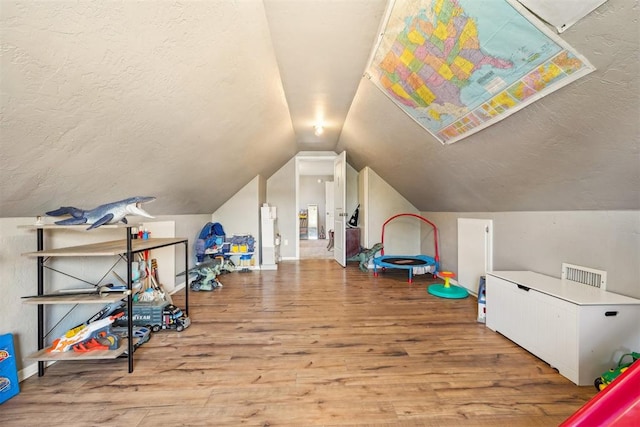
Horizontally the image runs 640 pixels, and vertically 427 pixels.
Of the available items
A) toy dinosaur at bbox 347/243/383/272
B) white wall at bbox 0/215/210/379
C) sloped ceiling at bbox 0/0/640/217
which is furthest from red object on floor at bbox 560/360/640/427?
toy dinosaur at bbox 347/243/383/272

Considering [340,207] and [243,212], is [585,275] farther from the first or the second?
[243,212]

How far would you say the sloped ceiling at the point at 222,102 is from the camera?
105 centimetres

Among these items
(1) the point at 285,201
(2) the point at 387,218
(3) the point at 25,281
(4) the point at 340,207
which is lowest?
(3) the point at 25,281

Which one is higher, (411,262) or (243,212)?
(243,212)

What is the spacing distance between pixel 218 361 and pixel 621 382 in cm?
198

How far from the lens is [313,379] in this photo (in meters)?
1.62

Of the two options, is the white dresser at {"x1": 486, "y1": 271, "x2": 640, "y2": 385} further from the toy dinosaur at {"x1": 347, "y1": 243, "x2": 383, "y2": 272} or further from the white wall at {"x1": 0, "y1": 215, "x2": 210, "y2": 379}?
the white wall at {"x1": 0, "y1": 215, "x2": 210, "y2": 379}

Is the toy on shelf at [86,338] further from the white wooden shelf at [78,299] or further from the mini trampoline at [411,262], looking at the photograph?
the mini trampoline at [411,262]

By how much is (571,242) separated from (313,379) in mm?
2170

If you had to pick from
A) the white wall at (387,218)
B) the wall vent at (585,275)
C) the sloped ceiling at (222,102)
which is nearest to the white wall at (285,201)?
the white wall at (387,218)

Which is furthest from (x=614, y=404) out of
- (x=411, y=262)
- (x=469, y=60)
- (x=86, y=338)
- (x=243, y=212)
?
(x=243, y=212)

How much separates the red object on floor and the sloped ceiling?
1174mm

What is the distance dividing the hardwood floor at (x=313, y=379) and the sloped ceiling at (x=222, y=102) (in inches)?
46.2

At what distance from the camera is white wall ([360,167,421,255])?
192 inches
